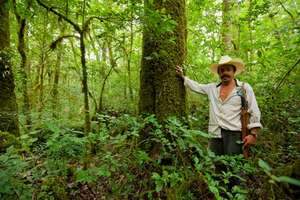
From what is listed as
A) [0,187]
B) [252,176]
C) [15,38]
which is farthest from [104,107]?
[0,187]

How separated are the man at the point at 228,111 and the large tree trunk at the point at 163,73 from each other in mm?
185

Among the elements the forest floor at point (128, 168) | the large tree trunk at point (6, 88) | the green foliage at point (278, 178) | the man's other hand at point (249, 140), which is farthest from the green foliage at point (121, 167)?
the large tree trunk at point (6, 88)

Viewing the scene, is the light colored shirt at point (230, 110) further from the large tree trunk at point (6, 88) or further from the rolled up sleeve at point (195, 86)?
the large tree trunk at point (6, 88)

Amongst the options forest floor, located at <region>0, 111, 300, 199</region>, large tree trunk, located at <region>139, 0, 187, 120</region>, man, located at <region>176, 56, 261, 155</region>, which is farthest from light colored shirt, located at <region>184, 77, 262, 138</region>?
forest floor, located at <region>0, 111, 300, 199</region>

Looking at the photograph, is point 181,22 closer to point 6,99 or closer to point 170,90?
point 170,90

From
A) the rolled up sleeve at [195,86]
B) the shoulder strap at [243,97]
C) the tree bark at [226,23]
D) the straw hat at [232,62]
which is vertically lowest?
the shoulder strap at [243,97]

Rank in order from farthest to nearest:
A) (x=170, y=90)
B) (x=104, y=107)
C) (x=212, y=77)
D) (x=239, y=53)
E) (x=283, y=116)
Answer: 1. (x=104, y=107)
2. (x=239, y=53)
3. (x=212, y=77)
4. (x=283, y=116)
5. (x=170, y=90)

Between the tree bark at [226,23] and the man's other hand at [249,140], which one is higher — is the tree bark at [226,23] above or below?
above

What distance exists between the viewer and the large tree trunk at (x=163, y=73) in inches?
185

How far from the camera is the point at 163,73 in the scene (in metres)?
4.72

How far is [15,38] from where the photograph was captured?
11.3 metres

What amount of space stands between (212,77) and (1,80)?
4.70 meters

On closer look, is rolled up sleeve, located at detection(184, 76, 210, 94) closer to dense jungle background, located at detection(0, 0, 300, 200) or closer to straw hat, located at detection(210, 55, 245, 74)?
dense jungle background, located at detection(0, 0, 300, 200)

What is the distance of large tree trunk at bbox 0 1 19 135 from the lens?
5961 mm
